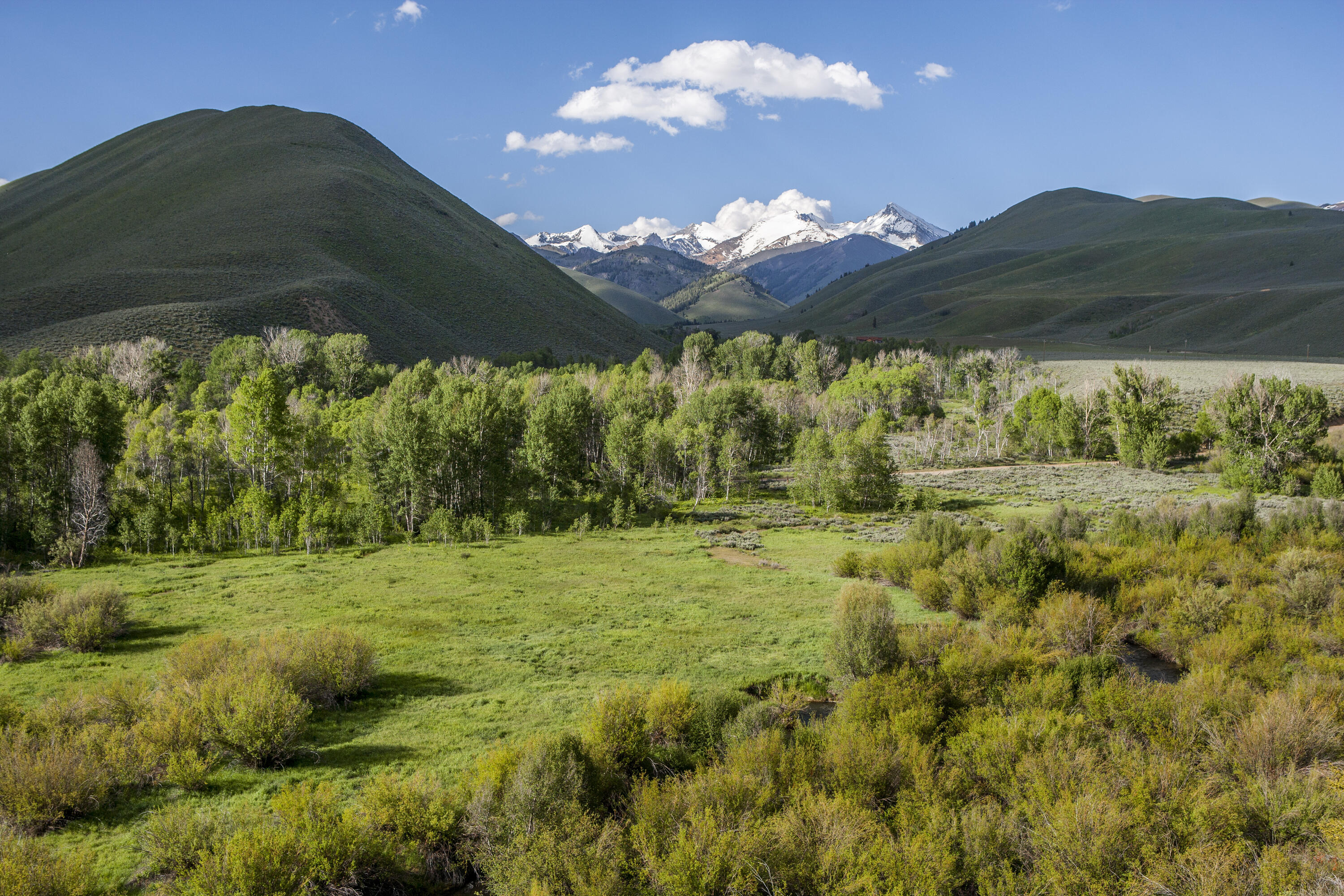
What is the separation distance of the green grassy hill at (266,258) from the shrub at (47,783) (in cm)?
10050

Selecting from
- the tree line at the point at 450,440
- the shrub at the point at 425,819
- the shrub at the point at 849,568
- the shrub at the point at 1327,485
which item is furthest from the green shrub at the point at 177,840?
the shrub at the point at 1327,485

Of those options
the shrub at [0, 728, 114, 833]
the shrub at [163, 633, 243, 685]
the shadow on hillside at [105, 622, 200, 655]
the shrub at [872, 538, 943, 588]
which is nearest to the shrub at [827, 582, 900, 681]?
the shrub at [872, 538, 943, 588]

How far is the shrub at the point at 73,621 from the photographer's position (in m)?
22.5

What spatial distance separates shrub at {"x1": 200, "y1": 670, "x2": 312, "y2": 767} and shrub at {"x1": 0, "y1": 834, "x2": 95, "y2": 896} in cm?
413

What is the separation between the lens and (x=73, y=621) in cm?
2272

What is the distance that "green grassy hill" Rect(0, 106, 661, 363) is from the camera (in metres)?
109

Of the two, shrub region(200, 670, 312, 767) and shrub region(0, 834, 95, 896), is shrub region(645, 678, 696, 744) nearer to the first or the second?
shrub region(200, 670, 312, 767)

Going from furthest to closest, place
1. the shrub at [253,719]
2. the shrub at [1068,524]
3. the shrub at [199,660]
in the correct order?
the shrub at [1068,524]
the shrub at [199,660]
the shrub at [253,719]

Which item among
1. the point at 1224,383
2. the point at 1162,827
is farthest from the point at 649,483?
the point at 1224,383

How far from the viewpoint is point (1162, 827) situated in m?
13.6

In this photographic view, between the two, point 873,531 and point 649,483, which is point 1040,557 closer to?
point 873,531

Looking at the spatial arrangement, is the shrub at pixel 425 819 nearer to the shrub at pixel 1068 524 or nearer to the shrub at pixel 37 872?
the shrub at pixel 37 872

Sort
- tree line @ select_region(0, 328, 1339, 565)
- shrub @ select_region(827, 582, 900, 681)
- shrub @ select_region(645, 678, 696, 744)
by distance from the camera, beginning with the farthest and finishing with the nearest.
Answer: tree line @ select_region(0, 328, 1339, 565)
shrub @ select_region(827, 582, 900, 681)
shrub @ select_region(645, 678, 696, 744)

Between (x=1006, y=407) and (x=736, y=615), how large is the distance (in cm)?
7657
